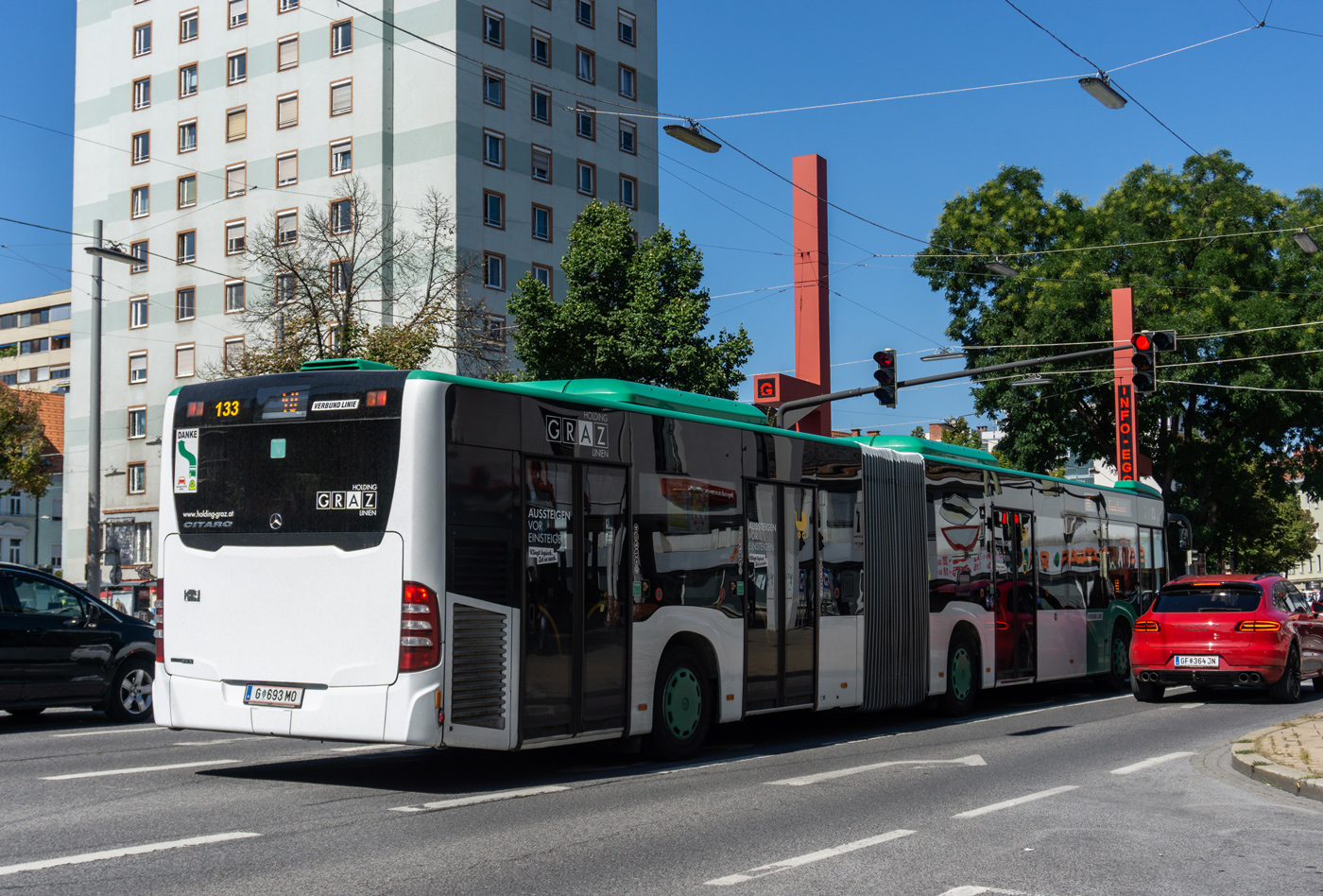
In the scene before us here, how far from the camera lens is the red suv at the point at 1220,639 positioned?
57.3 ft

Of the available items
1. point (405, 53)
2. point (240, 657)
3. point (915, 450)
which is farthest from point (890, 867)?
point (405, 53)

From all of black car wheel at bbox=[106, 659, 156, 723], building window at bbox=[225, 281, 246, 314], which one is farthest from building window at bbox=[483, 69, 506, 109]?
black car wheel at bbox=[106, 659, 156, 723]

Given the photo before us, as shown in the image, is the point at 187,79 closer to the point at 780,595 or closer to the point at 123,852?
the point at 780,595

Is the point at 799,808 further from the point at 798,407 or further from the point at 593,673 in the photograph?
the point at 798,407

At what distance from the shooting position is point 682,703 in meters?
11.6

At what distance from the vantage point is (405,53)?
2076 inches

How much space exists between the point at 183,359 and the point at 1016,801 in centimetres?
5298

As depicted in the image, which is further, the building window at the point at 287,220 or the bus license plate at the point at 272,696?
the building window at the point at 287,220

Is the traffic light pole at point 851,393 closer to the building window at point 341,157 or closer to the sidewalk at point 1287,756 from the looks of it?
the sidewalk at point 1287,756

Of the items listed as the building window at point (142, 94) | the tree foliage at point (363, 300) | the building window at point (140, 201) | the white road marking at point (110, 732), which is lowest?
the white road marking at point (110, 732)

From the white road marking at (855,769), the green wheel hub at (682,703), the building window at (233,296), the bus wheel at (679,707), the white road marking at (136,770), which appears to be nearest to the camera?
the white road marking at (136,770)

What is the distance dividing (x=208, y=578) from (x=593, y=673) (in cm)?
289

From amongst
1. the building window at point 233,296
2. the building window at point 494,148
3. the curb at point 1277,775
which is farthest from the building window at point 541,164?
the curb at point 1277,775

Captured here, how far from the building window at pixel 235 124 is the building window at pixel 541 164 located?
11.9m
